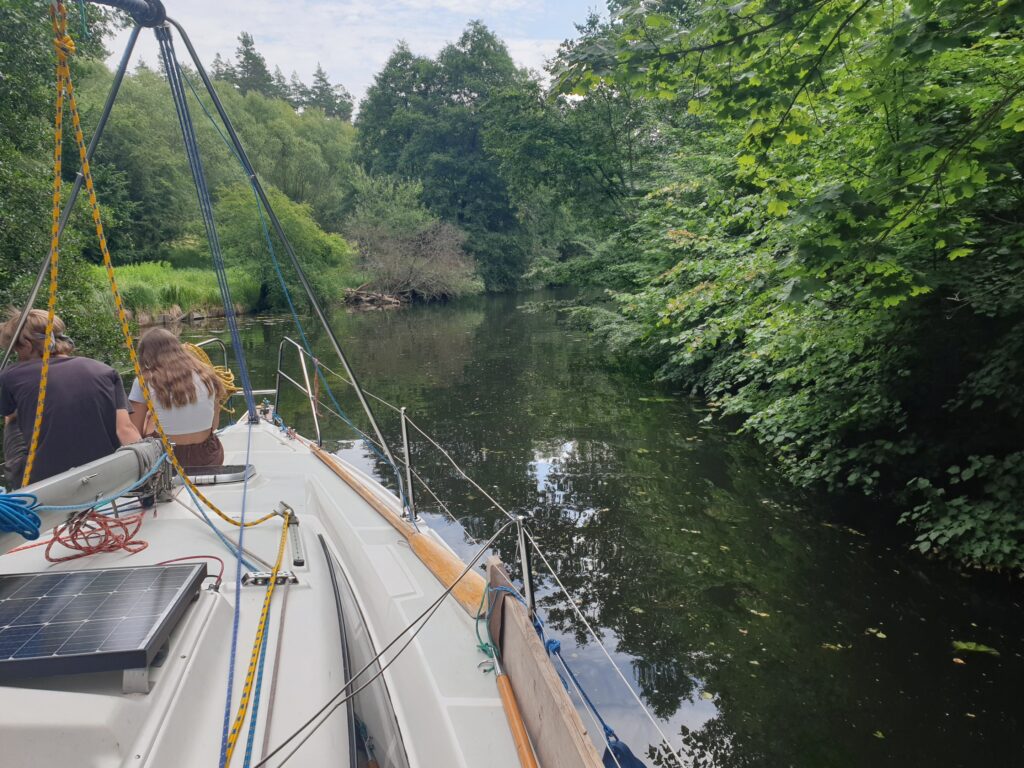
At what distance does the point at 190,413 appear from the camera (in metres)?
3.94

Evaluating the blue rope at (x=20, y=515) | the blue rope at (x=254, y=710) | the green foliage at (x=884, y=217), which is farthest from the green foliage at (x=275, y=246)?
the blue rope at (x=20, y=515)

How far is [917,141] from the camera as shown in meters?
3.45

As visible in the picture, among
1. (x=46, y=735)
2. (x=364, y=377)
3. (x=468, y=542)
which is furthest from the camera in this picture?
(x=364, y=377)

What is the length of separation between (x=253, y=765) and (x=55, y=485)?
3.22 ft

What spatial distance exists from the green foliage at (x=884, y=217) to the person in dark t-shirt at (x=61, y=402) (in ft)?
9.61

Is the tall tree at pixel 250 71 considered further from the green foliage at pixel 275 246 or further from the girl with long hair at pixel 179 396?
the girl with long hair at pixel 179 396

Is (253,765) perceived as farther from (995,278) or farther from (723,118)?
(995,278)

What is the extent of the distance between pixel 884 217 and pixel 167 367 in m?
4.30

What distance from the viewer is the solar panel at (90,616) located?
1621 mm

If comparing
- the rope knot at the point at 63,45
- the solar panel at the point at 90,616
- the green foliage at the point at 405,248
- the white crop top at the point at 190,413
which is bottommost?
the solar panel at the point at 90,616

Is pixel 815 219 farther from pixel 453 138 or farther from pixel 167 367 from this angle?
pixel 453 138

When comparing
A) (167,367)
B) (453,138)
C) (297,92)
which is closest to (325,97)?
(297,92)

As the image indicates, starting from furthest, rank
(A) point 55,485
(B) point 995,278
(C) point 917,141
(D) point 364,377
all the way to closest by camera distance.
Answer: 1. (D) point 364,377
2. (B) point 995,278
3. (C) point 917,141
4. (A) point 55,485

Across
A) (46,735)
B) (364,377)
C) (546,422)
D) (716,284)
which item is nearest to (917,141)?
(716,284)
